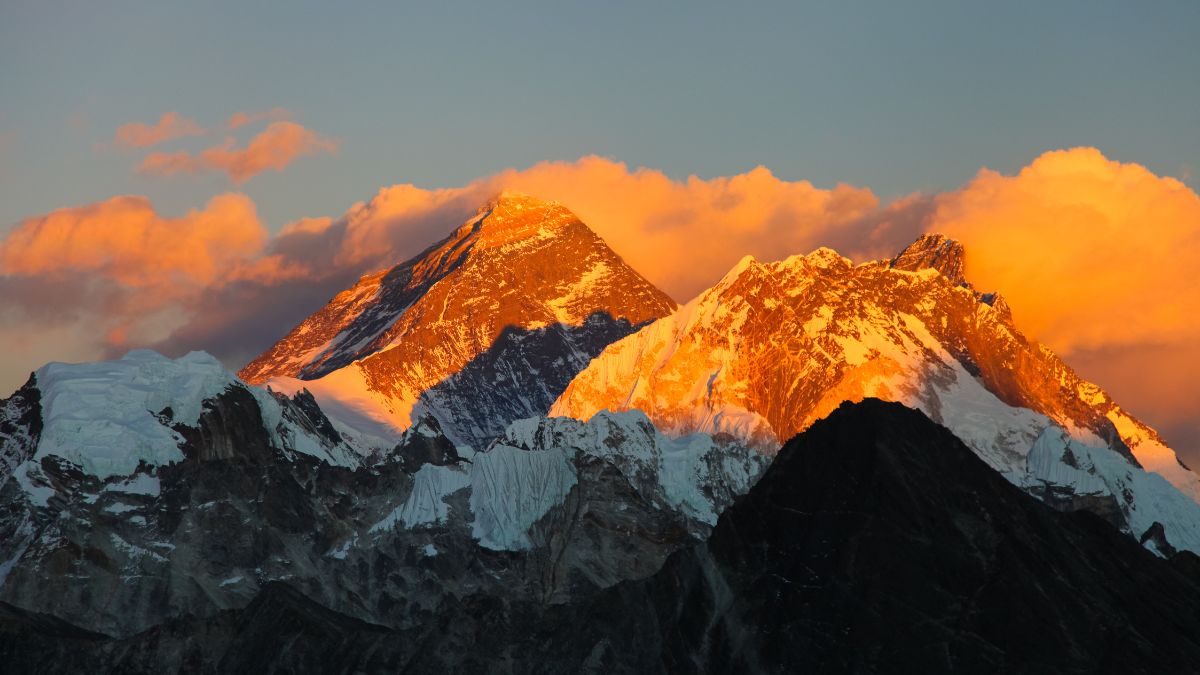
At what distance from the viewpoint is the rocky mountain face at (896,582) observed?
5974 inches

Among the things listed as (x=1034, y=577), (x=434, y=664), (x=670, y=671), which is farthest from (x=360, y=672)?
(x=1034, y=577)

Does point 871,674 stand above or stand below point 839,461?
below

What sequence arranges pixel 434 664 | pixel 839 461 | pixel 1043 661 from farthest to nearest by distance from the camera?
pixel 434 664
pixel 839 461
pixel 1043 661

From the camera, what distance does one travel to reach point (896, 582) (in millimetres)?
154500

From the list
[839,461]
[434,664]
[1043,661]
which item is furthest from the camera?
[434,664]

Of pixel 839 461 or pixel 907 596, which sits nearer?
pixel 907 596

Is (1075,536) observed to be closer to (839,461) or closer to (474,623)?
(839,461)

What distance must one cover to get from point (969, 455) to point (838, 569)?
15.5 metres

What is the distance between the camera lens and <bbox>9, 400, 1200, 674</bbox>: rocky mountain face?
152 metres

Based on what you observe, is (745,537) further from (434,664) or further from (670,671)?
(434,664)

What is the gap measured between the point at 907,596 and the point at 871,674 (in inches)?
216

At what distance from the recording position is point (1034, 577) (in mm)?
155375

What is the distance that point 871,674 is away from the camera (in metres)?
152

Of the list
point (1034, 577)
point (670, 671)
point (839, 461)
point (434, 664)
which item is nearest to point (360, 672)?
point (434, 664)
